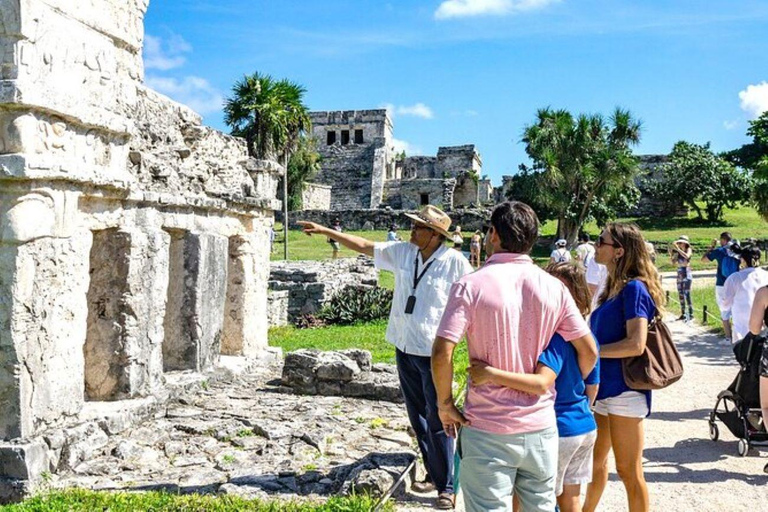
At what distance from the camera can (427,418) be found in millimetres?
4871

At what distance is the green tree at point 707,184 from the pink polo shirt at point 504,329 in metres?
35.7

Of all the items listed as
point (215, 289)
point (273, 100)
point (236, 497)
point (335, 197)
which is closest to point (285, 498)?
point (236, 497)

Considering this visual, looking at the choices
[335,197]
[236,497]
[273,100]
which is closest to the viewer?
[236,497]

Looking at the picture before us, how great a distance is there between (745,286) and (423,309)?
12.5 ft

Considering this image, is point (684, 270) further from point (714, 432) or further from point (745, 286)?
point (714, 432)

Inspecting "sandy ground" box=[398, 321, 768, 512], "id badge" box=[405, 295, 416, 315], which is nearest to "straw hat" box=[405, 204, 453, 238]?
"id badge" box=[405, 295, 416, 315]

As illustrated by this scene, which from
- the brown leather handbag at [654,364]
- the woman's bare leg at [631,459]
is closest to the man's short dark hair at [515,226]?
the brown leather handbag at [654,364]

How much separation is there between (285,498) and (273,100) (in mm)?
18244

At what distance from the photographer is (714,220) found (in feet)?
117

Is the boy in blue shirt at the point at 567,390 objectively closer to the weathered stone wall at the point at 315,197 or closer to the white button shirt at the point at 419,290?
the white button shirt at the point at 419,290

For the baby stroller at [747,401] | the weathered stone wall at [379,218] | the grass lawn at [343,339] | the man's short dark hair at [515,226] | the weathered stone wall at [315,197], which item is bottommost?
the grass lawn at [343,339]

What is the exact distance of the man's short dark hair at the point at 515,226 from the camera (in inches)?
130

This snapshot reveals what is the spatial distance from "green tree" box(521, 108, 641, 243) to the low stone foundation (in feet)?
70.1

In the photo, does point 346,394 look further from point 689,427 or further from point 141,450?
point 689,427
